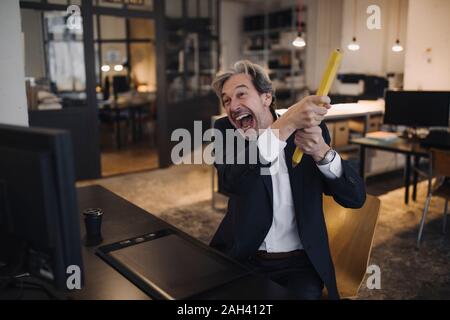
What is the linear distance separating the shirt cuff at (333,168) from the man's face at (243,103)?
0.31 metres

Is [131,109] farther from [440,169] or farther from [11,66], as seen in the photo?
[11,66]

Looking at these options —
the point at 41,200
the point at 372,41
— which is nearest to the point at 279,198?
the point at 41,200

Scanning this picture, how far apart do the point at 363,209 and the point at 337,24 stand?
20.8ft

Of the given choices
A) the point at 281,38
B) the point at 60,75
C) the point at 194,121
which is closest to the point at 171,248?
the point at 60,75

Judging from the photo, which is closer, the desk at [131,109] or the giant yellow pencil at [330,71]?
the giant yellow pencil at [330,71]

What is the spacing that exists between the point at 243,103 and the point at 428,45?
389 cm

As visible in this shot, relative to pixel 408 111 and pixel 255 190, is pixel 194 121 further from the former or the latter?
pixel 255 190

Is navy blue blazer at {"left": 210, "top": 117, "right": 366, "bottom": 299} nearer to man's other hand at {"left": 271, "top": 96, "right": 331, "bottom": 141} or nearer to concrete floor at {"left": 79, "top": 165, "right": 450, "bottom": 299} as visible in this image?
man's other hand at {"left": 271, "top": 96, "right": 331, "bottom": 141}

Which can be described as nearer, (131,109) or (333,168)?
(333,168)

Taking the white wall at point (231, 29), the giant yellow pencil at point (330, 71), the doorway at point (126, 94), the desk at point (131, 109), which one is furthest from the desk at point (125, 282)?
the white wall at point (231, 29)

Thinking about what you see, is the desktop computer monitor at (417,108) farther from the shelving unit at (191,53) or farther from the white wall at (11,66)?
the white wall at (11,66)

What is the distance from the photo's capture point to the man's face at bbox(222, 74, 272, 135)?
1649 mm

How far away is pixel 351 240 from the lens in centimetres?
191

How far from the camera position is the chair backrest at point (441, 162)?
336cm
